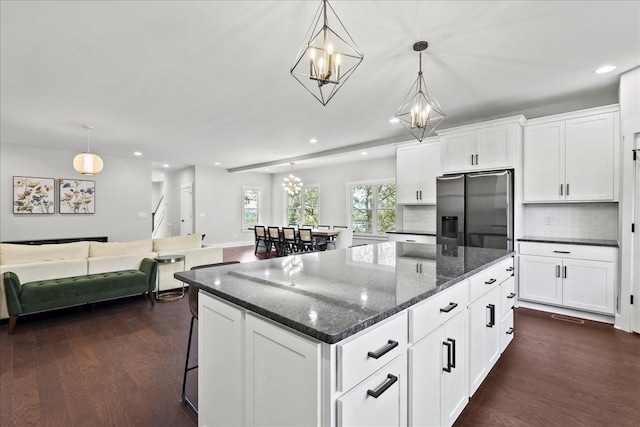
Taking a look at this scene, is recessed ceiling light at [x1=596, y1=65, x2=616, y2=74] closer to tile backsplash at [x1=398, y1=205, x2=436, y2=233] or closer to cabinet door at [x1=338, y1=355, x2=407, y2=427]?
tile backsplash at [x1=398, y1=205, x2=436, y2=233]

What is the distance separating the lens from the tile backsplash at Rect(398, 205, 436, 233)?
17.5 ft

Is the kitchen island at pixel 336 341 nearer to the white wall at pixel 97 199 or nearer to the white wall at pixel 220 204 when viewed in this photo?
the white wall at pixel 97 199

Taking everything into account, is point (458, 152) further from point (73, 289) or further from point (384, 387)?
point (73, 289)

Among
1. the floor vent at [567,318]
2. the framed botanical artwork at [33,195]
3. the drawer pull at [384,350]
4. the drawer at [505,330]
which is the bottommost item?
the floor vent at [567,318]

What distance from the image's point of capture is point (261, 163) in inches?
343

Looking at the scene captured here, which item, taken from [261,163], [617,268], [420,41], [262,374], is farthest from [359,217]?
[262,374]

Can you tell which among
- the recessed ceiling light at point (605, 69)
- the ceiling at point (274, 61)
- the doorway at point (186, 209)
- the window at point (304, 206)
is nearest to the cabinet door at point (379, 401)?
the ceiling at point (274, 61)

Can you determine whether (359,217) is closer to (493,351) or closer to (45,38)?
(493,351)

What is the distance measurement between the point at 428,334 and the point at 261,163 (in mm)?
7899

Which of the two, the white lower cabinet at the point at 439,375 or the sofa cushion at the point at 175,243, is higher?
the sofa cushion at the point at 175,243

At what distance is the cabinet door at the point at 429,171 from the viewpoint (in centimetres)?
488

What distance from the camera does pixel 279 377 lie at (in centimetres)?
110

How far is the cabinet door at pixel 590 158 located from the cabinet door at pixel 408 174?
6.51ft

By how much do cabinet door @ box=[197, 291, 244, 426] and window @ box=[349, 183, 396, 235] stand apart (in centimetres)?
671
